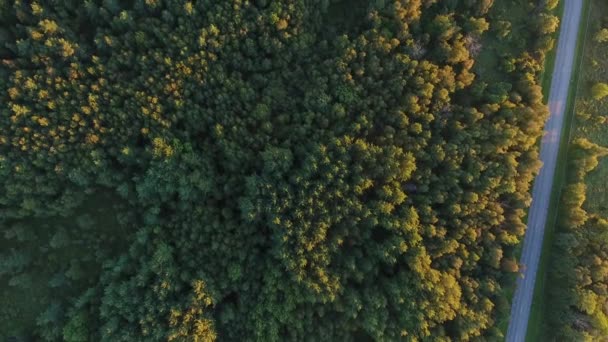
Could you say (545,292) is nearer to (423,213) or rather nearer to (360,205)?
(423,213)

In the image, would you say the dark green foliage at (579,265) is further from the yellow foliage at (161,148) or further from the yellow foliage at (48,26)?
the yellow foliage at (48,26)

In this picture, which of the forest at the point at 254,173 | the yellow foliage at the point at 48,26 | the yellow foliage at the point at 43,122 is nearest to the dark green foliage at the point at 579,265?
the forest at the point at 254,173

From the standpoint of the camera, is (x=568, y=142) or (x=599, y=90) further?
(x=568, y=142)

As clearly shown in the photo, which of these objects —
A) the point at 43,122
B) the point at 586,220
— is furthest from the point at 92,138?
the point at 586,220

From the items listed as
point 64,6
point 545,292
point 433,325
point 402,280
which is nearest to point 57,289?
point 64,6

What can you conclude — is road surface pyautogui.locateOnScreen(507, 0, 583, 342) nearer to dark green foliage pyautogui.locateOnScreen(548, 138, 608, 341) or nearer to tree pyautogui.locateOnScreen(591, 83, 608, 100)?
dark green foliage pyautogui.locateOnScreen(548, 138, 608, 341)

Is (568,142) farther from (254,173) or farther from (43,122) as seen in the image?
(43,122)
